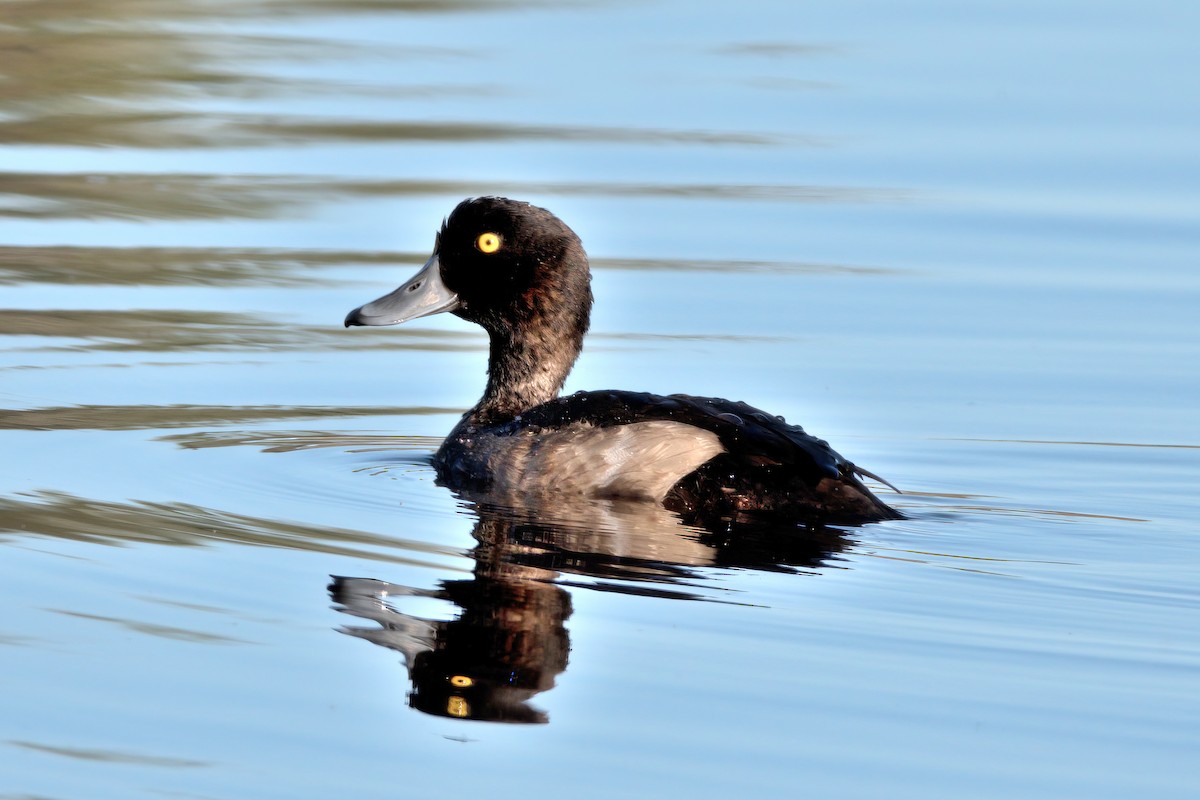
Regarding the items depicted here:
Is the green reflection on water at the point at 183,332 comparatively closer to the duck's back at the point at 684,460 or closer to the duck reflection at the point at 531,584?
the duck's back at the point at 684,460

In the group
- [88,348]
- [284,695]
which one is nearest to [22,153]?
[88,348]

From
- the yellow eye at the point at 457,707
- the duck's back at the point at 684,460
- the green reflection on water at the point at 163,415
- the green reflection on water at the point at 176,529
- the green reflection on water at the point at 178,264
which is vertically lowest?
the yellow eye at the point at 457,707

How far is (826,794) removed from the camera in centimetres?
470

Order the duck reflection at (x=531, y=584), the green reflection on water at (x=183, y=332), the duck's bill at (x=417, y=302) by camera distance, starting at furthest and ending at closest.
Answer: the green reflection on water at (x=183, y=332) → the duck's bill at (x=417, y=302) → the duck reflection at (x=531, y=584)

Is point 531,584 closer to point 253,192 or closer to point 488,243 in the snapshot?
point 488,243

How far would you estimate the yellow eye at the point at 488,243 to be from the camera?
8.76 metres

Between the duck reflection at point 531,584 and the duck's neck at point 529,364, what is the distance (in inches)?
50.2

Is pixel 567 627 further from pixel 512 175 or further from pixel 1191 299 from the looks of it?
pixel 512 175

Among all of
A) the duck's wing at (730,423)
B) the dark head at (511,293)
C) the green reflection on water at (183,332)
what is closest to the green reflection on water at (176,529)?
the duck's wing at (730,423)

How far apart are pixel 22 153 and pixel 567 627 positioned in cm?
1019

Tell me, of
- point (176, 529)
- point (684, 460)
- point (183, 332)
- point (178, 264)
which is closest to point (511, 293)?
point (684, 460)

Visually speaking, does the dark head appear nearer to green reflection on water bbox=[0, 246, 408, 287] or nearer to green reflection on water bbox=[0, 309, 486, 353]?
green reflection on water bbox=[0, 309, 486, 353]

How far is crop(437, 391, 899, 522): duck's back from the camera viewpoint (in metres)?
7.32

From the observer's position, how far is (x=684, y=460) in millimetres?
7477
